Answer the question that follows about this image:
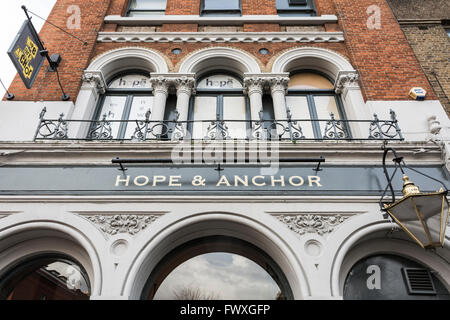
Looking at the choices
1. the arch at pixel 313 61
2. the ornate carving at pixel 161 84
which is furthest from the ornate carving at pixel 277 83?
the ornate carving at pixel 161 84

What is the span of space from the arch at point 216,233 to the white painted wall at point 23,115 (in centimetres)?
363

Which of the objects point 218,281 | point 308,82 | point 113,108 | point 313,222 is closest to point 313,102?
point 308,82

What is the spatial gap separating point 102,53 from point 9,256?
5.38 m

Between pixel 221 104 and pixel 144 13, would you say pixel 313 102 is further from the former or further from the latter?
pixel 144 13

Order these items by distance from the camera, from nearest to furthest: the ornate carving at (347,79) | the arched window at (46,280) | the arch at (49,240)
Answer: the arch at (49,240), the arched window at (46,280), the ornate carving at (347,79)

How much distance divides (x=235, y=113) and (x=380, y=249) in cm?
425

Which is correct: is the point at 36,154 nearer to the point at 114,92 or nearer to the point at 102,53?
the point at 114,92

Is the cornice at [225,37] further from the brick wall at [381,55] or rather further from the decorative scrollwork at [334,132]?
the decorative scrollwork at [334,132]

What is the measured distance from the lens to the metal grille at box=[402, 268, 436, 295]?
16.3ft

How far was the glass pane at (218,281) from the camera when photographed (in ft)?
16.9

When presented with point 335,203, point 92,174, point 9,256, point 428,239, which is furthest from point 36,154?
point 428,239

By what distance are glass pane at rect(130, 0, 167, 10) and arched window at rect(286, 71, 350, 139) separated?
5.11m

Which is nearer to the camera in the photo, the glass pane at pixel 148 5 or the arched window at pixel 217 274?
the arched window at pixel 217 274

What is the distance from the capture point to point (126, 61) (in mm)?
8094
